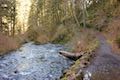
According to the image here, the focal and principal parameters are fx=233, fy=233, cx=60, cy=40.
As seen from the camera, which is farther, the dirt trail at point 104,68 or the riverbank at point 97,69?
the riverbank at point 97,69

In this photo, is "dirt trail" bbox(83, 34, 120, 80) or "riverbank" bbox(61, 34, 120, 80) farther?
"riverbank" bbox(61, 34, 120, 80)

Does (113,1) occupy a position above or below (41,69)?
above

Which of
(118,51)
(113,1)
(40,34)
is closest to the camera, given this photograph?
(118,51)

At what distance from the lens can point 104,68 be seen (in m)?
12.0

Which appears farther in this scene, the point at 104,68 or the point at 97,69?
the point at 104,68

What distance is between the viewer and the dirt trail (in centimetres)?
1014

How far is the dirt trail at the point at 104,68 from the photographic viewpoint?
1014 cm

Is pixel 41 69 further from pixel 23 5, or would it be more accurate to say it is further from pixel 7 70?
pixel 23 5

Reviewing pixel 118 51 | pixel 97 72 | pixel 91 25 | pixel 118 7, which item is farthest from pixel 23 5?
pixel 97 72

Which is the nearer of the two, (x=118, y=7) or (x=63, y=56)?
(x=63, y=56)

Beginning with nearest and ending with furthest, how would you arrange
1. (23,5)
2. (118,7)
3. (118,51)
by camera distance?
1. (118,51)
2. (118,7)
3. (23,5)

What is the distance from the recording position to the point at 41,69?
1522 centimetres

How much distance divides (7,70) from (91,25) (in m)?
24.2

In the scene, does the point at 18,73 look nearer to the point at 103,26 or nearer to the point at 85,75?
the point at 85,75
